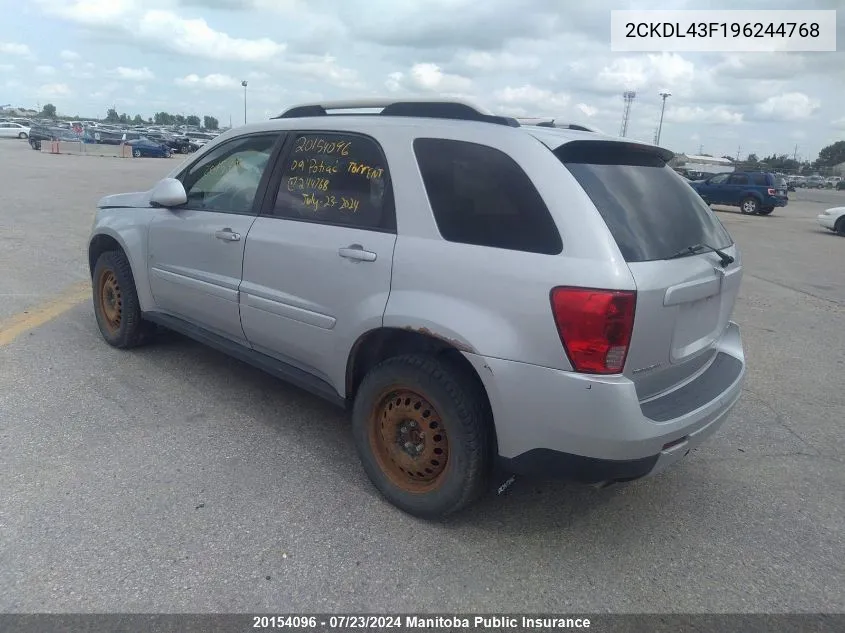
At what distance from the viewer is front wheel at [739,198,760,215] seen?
1001 inches

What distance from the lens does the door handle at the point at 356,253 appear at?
122 inches

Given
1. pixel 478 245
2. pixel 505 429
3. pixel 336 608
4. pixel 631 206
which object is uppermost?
pixel 631 206

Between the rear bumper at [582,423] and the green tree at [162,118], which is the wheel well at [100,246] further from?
the green tree at [162,118]

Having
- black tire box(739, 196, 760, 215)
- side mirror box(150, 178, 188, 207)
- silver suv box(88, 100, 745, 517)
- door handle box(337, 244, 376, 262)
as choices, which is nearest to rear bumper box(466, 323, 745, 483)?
silver suv box(88, 100, 745, 517)

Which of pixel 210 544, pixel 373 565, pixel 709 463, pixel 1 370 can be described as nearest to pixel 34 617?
pixel 210 544

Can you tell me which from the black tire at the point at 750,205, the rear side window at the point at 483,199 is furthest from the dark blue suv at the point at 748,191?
the rear side window at the point at 483,199

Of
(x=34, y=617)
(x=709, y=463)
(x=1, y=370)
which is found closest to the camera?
(x=34, y=617)

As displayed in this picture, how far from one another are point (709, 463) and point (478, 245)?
6.83 ft

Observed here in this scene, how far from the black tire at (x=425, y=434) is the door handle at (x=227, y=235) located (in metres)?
1.30

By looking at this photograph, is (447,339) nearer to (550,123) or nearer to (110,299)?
(550,123)

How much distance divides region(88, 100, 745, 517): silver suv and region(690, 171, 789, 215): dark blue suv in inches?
975

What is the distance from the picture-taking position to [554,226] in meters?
2.61

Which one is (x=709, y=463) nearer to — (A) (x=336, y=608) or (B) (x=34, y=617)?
(A) (x=336, y=608)

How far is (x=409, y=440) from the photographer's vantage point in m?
3.12
